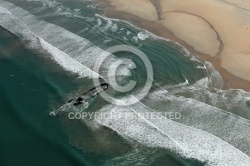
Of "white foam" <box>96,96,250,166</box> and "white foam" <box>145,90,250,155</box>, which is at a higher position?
"white foam" <box>145,90,250,155</box>

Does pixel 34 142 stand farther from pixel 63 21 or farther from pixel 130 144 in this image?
pixel 63 21

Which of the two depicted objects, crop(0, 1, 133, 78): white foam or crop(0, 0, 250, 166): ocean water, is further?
crop(0, 1, 133, 78): white foam

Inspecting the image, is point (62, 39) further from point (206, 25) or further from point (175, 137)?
point (175, 137)

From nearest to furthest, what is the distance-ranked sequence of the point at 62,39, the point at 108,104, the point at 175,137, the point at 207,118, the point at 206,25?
1. the point at 175,137
2. the point at 207,118
3. the point at 108,104
4. the point at 62,39
5. the point at 206,25

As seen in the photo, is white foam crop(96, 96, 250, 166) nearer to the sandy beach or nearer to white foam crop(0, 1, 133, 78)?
the sandy beach

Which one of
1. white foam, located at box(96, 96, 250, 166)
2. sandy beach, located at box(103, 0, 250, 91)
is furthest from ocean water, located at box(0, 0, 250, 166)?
sandy beach, located at box(103, 0, 250, 91)

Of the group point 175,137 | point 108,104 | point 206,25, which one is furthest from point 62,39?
point 175,137

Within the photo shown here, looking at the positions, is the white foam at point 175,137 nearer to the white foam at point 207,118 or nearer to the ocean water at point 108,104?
the ocean water at point 108,104
